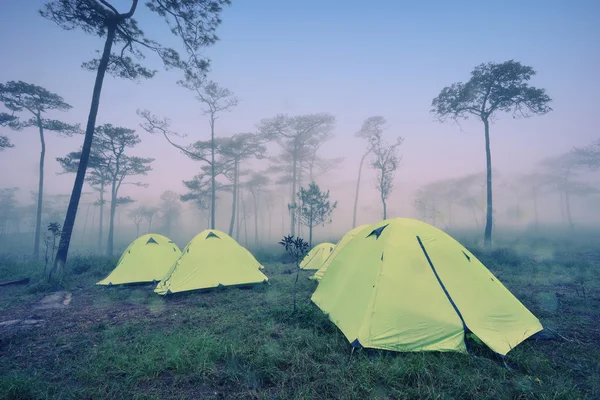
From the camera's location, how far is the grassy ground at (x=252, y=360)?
10.7 ft

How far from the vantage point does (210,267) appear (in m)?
8.94

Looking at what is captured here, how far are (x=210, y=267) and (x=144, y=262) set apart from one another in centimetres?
379

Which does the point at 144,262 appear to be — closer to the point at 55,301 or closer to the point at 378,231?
the point at 55,301

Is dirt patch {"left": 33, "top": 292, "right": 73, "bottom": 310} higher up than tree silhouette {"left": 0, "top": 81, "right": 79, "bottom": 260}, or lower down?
lower down

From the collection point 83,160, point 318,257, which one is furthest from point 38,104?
point 318,257

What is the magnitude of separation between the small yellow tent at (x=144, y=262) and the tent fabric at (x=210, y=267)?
202 centimetres

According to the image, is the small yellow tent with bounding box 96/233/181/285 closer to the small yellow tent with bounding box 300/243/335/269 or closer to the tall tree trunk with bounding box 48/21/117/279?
the tall tree trunk with bounding box 48/21/117/279

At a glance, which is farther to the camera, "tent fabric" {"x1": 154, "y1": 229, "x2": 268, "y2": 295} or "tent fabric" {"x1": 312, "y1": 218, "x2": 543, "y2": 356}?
"tent fabric" {"x1": 154, "y1": 229, "x2": 268, "y2": 295}

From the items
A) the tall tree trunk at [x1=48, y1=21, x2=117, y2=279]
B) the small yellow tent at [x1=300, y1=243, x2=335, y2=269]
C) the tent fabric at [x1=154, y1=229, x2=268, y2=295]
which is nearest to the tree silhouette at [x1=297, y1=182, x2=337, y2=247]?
the small yellow tent at [x1=300, y1=243, x2=335, y2=269]

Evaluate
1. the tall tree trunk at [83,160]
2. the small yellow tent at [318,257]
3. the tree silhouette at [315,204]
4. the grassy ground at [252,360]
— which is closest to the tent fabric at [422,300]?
the grassy ground at [252,360]

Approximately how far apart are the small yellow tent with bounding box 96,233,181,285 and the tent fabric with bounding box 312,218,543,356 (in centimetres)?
852

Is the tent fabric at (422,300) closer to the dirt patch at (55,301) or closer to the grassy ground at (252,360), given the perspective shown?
the grassy ground at (252,360)

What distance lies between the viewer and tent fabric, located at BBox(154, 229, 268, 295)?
8.50m

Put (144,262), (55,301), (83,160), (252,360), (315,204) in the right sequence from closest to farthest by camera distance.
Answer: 1. (252,360)
2. (55,301)
3. (144,262)
4. (83,160)
5. (315,204)
